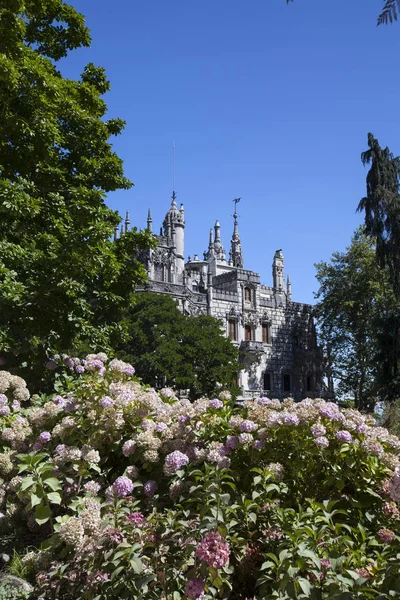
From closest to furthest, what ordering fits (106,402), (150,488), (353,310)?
1. (150,488)
2. (106,402)
3. (353,310)

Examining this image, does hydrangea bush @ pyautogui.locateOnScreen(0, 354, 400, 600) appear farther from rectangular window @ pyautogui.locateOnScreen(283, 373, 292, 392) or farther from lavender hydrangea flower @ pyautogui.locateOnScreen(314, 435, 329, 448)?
rectangular window @ pyautogui.locateOnScreen(283, 373, 292, 392)

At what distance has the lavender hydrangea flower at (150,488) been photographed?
16.3ft

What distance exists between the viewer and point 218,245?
69.1m

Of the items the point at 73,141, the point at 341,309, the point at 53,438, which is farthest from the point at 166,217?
the point at 53,438

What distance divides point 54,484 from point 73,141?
9.27 metres

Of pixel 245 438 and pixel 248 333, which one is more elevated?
pixel 248 333

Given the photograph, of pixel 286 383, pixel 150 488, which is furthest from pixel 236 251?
pixel 150 488

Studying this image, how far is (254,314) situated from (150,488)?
4316 cm

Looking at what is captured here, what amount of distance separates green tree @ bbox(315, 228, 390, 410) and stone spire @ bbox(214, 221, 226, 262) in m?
21.9

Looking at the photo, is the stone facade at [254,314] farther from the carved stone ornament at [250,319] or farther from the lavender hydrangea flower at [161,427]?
the lavender hydrangea flower at [161,427]

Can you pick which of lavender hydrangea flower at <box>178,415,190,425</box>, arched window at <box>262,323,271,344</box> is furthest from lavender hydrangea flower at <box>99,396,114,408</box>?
arched window at <box>262,323,271,344</box>

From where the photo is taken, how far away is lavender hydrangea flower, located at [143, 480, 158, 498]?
195 inches

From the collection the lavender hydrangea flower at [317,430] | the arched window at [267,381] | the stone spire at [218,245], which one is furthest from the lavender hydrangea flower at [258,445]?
the stone spire at [218,245]

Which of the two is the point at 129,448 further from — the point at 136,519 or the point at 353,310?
the point at 353,310
